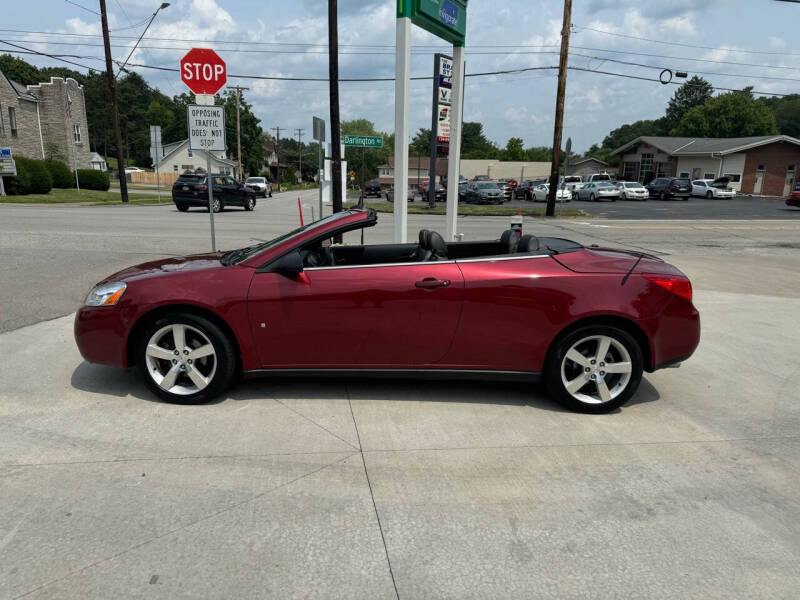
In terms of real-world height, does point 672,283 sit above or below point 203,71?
below

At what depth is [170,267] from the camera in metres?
4.45

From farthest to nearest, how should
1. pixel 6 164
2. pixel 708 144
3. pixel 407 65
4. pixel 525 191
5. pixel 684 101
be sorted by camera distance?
1. pixel 684 101
2. pixel 708 144
3. pixel 525 191
4. pixel 6 164
5. pixel 407 65

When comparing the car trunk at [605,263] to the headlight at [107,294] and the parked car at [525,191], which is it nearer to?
the headlight at [107,294]

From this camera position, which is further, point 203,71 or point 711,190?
point 711,190

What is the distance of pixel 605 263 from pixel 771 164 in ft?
201

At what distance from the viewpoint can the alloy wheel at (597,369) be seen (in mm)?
4094

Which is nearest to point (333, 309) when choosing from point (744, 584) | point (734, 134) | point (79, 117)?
point (744, 584)

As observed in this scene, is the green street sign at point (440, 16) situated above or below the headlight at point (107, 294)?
above

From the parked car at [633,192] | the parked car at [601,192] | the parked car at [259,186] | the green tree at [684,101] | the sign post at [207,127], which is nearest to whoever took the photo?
the sign post at [207,127]

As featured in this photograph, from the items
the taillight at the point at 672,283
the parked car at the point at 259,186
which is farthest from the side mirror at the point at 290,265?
the parked car at the point at 259,186

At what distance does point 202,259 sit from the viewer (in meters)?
4.69

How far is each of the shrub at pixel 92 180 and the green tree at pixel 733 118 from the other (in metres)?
82.8

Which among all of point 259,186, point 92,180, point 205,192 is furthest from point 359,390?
point 259,186

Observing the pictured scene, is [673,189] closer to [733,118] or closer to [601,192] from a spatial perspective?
[601,192]
